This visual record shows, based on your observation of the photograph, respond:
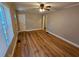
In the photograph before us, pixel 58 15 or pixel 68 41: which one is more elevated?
pixel 58 15

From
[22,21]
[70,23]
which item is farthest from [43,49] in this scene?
[22,21]

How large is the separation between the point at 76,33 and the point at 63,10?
1003 millimetres

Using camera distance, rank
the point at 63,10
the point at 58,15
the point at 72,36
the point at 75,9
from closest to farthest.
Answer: the point at 75,9 → the point at 72,36 → the point at 63,10 → the point at 58,15

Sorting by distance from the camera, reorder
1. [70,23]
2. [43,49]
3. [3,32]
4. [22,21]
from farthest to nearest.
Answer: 1. [22,21]
2. [70,23]
3. [43,49]
4. [3,32]

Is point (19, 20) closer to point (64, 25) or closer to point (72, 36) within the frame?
point (64, 25)

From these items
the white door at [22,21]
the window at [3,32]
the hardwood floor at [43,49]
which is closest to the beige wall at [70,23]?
the hardwood floor at [43,49]

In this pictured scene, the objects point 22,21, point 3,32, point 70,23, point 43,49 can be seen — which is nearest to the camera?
point 3,32

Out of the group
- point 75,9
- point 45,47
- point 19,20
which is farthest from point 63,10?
point 19,20

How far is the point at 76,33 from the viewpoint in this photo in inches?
115

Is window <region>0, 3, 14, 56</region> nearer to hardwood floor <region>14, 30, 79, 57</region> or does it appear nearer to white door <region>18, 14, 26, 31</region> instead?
hardwood floor <region>14, 30, 79, 57</region>

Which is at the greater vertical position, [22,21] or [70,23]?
[70,23]

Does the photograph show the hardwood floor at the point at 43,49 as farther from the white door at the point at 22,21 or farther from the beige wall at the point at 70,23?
the white door at the point at 22,21

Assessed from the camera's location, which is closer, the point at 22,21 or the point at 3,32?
the point at 3,32

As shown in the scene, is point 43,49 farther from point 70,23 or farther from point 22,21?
point 22,21
